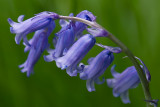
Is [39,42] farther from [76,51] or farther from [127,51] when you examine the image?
[127,51]

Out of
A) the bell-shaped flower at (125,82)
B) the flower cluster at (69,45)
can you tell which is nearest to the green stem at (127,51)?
the flower cluster at (69,45)

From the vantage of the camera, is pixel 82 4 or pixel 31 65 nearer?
pixel 31 65

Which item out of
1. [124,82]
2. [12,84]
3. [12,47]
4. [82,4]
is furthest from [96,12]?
[124,82]

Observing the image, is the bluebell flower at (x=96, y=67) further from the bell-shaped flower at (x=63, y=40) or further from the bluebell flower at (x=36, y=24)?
the bluebell flower at (x=36, y=24)

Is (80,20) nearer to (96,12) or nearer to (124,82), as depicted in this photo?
(124,82)

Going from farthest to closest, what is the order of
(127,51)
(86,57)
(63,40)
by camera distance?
(86,57) → (63,40) → (127,51)

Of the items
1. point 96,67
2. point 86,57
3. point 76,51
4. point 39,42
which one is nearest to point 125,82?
point 96,67

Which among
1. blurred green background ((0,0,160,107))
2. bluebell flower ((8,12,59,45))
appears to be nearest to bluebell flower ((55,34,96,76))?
bluebell flower ((8,12,59,45))

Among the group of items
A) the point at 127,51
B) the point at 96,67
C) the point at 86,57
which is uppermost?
the point at 127,51
